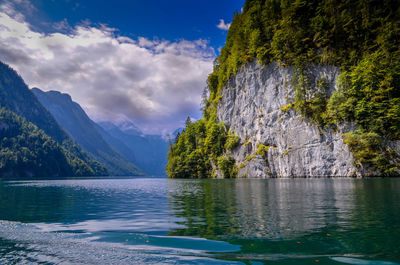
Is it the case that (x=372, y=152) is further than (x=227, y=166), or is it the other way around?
(x=227, y=166)

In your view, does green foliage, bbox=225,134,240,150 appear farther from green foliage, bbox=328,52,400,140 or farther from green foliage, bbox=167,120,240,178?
green foliage, bbox=328,52,400,140

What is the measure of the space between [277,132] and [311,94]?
37.7 feet

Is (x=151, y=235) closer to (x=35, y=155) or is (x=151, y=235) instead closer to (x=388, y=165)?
(x=388, y=165)

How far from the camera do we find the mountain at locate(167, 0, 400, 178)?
1743 inches

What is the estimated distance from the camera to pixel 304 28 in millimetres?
58594

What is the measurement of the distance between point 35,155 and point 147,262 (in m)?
230

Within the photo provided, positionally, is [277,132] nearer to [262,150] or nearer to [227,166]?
[262,150]

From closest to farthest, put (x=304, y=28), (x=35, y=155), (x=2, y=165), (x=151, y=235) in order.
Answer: (x=151, y=235)
(x=304, y=28)
(x=2, y=165)
(x=35, y=155)

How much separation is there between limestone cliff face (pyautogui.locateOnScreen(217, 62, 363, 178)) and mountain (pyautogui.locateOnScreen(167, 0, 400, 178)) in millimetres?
209

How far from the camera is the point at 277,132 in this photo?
192ft

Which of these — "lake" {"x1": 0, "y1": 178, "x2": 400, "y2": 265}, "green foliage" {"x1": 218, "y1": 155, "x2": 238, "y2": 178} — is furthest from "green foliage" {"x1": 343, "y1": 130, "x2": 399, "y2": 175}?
"lake" {"x1": 0, "y1": 178, "x2": 400, "y2": 265}

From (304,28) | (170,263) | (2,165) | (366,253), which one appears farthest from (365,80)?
(2,165)

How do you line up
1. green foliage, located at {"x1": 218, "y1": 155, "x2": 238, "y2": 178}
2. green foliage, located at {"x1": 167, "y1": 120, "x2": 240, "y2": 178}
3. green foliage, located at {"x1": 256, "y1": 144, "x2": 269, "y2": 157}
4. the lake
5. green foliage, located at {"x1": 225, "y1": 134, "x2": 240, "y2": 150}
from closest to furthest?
the lake < green foliage, located at {"x1": 256, "y1": 144, "x2": 269, "y2": 157} < green foliage, located at {"x1": 218, "y1": 155, "x2": 238, "y2": 178} < green foliage, located at {"x1": 225, "y1": 134, "x2": 240, "y2": 150} < green foliage, located at {"x1": 167, "y1": 120, "x2": 240, "y2": 178}

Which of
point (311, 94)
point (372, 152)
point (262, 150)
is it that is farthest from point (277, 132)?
point (372, 152)
